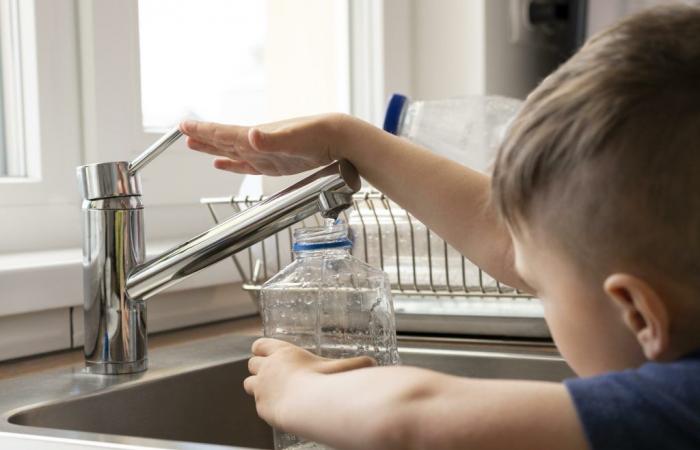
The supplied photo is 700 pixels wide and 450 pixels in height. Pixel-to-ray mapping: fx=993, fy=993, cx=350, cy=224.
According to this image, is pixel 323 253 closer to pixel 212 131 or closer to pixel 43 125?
pixel 212 131

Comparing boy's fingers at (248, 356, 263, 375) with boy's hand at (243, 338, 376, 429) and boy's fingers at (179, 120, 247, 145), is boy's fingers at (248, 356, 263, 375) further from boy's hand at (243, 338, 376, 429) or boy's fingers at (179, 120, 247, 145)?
boy's fingers at (179, 120, 247, 145)


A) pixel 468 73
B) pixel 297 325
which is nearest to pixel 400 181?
pixel 297 325

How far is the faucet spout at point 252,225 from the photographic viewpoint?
80 centimetres

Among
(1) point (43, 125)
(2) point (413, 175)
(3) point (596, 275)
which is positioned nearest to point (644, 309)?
(3) point (596, 275)

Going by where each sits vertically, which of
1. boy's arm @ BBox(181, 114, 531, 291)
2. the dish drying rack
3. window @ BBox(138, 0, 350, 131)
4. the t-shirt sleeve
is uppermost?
window @ BBox(138, 0, 350, 131)

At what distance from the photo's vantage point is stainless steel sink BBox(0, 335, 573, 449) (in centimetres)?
87

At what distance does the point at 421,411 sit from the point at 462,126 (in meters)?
0.92

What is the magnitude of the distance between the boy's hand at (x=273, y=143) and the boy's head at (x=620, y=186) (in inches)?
11.0

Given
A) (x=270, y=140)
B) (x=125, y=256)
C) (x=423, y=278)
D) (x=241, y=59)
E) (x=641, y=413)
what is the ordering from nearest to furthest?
(x=641, y=413) → (x=270, y=140) → (x=125, y=256) → (x=423, y=278) → (x=241, y=59)

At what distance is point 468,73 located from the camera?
180 centimetres

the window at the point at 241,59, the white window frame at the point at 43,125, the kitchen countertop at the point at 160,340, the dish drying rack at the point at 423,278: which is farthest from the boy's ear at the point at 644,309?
the window at the point at 241,59

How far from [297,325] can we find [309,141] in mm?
215

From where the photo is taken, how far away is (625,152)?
52cm

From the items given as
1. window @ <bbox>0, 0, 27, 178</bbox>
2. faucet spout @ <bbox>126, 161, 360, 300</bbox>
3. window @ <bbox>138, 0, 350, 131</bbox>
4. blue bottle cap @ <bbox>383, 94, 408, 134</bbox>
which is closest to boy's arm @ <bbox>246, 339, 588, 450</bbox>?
faucet spout @ <bbox>126, 161, 360, 300</bbox>
